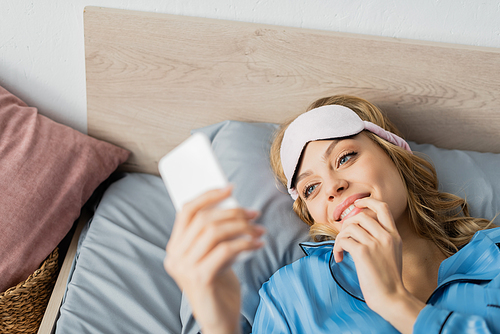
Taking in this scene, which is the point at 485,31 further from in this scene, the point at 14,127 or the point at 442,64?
the point at 14,127

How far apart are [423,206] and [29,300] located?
1061 millimetres

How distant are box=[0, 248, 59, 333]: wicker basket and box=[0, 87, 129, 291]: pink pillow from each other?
0.10 feet

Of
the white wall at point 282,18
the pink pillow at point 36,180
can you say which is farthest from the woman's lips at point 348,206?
the pink pillow at point 36,180

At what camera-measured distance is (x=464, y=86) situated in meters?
1.16

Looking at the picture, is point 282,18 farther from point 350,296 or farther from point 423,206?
point 350,296

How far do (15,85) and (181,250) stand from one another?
3.80ft

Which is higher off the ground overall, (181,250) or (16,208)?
(181,250)

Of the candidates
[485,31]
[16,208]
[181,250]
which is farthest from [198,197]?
[485,31]

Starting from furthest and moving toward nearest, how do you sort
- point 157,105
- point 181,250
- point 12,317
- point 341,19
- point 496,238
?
point 157,105, point 341,19, point 12,317, point 496,238, point 181,250

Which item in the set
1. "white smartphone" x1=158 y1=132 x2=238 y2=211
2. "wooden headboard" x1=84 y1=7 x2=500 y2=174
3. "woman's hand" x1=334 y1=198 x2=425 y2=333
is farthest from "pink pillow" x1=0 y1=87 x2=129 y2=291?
"woman's hand" x1=334 y1=198 x2=425 y2=333

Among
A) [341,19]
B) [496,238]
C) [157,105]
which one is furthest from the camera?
[157,105]

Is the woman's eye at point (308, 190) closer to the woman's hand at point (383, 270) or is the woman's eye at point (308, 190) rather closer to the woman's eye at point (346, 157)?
the woman's eye at point (346, 157)

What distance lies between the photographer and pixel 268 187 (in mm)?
1099

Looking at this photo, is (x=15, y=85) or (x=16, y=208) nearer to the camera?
(x=16, y=208)
